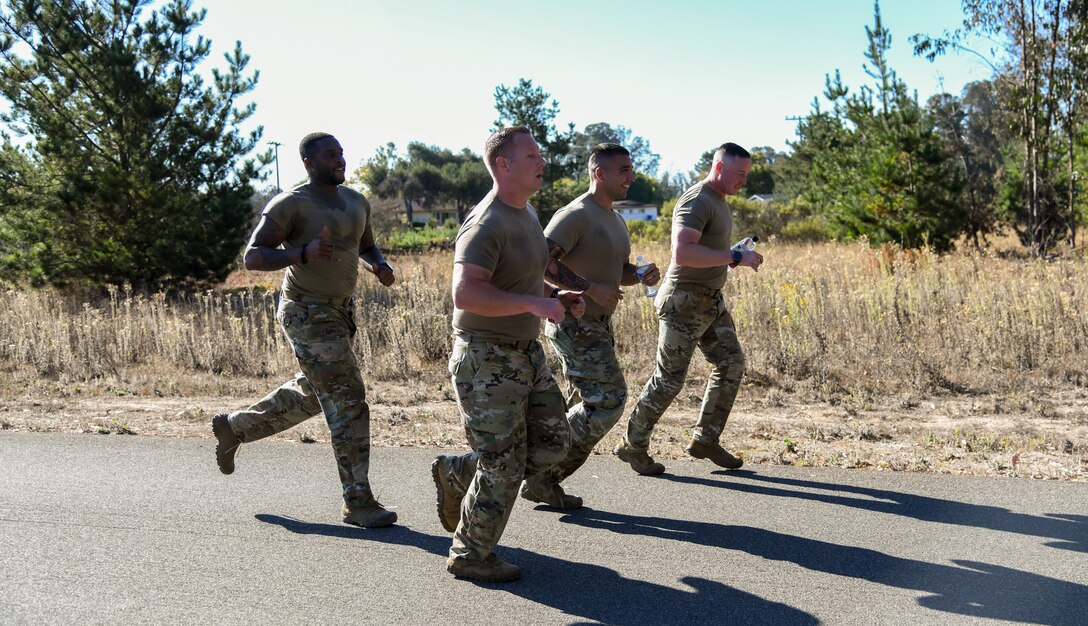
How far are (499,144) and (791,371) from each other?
5.71 metres

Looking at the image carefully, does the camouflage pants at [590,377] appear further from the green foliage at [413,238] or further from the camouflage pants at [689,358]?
the green foliage at [413,238]

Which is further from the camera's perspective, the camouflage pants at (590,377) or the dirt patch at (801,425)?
the dirt patch at (801,425)

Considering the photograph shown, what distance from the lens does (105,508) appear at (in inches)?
216

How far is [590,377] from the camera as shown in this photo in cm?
521

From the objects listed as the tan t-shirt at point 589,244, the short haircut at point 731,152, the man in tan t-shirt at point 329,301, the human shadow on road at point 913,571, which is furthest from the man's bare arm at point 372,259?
the short haircut at point 731,152

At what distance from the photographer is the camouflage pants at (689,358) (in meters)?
6.00

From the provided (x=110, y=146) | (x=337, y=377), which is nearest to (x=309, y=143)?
(x=337, y=377)

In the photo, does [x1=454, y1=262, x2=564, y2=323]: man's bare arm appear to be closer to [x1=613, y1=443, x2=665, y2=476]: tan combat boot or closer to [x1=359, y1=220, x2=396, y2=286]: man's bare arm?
[x1=359, y1=220, x2=396, y2=286]: man's bare arm

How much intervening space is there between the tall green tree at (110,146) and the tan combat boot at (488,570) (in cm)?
1485

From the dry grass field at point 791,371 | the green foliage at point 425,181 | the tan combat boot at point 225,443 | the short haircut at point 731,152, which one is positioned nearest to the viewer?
the tan combat boot at point 225,443

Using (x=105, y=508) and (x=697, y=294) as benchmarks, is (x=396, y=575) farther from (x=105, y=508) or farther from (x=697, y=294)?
(x=697, y=294)

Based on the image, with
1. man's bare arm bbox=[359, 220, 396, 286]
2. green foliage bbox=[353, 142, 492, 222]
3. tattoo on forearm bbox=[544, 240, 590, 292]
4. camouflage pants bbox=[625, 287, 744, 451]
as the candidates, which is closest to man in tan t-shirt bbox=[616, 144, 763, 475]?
camouflage pants bbox=[625, 287, 744, 451]

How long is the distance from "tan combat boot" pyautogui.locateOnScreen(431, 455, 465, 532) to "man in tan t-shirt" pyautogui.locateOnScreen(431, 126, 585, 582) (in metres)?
0.25

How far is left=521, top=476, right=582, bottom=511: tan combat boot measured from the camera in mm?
5387
